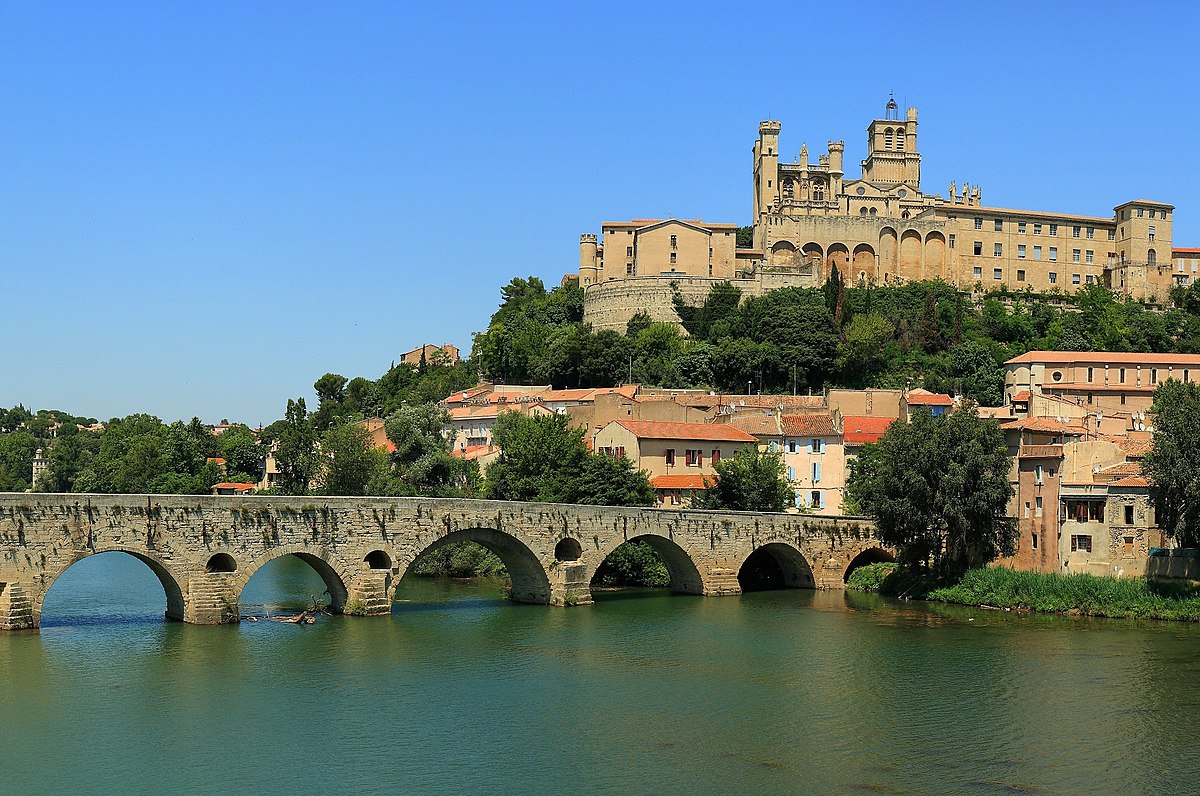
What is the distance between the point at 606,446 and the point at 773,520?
42.8ft

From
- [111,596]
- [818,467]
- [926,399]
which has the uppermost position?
[926,399]

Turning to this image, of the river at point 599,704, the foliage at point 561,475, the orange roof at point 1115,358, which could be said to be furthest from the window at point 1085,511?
the orange roof at point 1115,358

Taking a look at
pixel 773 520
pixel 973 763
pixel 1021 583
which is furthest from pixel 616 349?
pixel 973 763

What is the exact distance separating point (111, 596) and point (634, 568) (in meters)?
17.8

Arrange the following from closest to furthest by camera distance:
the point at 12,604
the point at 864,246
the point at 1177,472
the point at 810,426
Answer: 1. the point at 12,604
2. the point at 1177,472
3. the point at 810,426
4. the point at 864,246

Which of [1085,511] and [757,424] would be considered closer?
[1085,511]

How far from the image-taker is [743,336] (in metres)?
81.0

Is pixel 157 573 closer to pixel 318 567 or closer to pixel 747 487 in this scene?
pixel 318 567

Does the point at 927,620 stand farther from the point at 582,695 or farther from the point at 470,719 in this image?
the point at 470,719

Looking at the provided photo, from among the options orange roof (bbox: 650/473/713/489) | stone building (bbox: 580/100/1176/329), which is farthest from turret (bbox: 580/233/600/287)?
orange roof (bbox: 650/473/713/489)

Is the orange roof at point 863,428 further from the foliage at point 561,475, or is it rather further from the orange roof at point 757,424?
the foliage at point 561,475

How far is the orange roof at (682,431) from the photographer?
55.6 metres

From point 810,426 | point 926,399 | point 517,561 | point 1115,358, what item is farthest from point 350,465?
point 1115,358

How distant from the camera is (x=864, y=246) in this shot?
3610 inches
